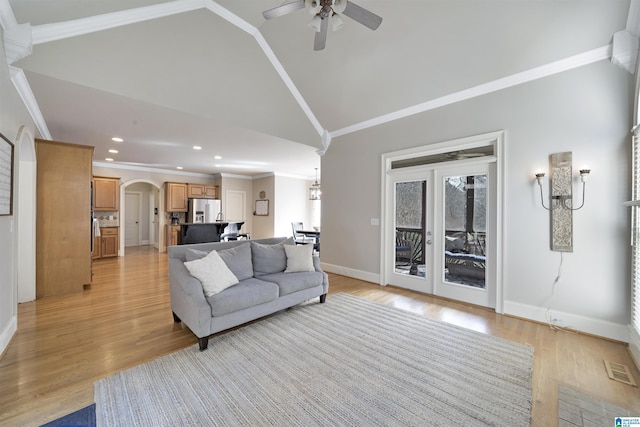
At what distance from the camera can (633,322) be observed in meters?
2.44

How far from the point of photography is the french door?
3502mm

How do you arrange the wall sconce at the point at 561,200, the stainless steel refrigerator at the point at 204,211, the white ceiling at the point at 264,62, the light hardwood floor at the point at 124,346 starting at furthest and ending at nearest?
the stainless steel refrigerator at the point at 204,211, the wall sconce at the point at 561,200, the white ceiling at the point at 264,62, the light hardwood floor at the point at 124,346

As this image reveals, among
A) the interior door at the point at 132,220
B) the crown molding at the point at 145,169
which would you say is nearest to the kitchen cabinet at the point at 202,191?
the crown molding at the point at 145,169

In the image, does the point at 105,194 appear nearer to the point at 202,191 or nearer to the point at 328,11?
the point at 202,191

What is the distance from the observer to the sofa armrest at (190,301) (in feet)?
7.64

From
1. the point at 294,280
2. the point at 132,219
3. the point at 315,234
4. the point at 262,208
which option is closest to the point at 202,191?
the point at 262,208

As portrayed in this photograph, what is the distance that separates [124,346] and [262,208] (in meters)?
7.08

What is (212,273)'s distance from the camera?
264 cm

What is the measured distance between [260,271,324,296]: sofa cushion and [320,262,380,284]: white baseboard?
1.50 metres

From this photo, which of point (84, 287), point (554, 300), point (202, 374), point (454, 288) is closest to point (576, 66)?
point (554, 300)

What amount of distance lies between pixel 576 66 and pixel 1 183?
18.9 ft

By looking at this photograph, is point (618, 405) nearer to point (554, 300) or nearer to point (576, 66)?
point (554, 300)

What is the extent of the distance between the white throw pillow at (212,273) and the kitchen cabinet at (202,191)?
652cm

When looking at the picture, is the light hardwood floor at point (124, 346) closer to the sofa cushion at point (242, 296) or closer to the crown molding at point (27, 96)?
the sofa cushion at point (242, 296)
